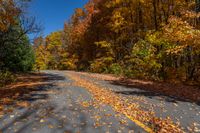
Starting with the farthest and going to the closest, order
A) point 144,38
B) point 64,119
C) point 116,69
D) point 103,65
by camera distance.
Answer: point 103,65
point 116,69
point 144,38
point 64,119

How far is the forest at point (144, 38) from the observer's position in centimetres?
1642

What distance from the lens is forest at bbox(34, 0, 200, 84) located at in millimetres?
16422

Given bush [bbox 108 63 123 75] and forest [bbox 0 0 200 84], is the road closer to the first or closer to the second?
forest [bbox 0 0 200 84]

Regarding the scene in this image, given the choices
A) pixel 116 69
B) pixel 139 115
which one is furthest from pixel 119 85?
pixel 116 69

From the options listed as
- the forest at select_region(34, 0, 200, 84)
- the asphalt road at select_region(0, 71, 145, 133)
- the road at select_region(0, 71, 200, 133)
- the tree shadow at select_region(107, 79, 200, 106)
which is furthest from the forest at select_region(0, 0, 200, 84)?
the asphalt road at select_region(0, 71, 145, 133)

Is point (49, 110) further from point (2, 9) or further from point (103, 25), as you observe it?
point (103, 25)

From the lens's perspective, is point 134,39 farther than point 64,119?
Yes

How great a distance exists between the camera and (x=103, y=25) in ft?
108

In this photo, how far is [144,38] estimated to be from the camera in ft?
74.3

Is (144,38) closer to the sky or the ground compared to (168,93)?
closer to the sky

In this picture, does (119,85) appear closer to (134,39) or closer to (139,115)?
(139,115)

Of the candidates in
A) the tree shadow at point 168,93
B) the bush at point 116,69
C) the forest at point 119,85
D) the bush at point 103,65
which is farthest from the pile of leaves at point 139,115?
the bush at point 103,65

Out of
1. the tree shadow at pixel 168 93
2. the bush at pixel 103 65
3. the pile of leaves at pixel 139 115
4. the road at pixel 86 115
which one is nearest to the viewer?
the road at pixel 86 115

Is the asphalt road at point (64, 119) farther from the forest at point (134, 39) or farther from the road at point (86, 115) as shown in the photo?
the forest at point (134, 39)
